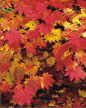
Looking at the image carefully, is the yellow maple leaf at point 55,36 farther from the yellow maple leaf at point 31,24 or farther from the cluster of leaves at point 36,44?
the yellow maple leaf at point 31,24

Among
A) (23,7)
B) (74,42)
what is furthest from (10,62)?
(74,42)

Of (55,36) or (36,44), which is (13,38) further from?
(55,36)

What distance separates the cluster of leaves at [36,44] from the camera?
3531 mm

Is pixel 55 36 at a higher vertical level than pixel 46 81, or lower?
higher

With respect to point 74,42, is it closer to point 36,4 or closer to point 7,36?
point 36,4

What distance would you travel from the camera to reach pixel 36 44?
3.96 meters

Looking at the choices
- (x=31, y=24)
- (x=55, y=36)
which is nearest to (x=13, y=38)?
(x=31, y=24)

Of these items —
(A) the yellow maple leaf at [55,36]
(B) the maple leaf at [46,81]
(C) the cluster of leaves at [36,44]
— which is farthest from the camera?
(A) the yellow maple leaf at [55,36]

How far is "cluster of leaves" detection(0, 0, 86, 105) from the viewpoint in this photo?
353 centimetres

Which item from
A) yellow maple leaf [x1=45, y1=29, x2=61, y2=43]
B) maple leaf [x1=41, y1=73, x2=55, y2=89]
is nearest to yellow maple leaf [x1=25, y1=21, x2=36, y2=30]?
yellow maple leaf [x1=45, y1=29, x2=61, y2=43]

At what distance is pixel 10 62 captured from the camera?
13.6ft

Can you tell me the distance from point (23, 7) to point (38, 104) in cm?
227

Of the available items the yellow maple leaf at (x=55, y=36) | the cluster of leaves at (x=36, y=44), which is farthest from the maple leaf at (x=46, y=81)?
the yellow maple leaf at (x=55, y=36)

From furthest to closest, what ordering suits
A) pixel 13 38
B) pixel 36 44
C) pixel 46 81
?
pixel 36 44 < pixel 46 81 < pixel 13 38
